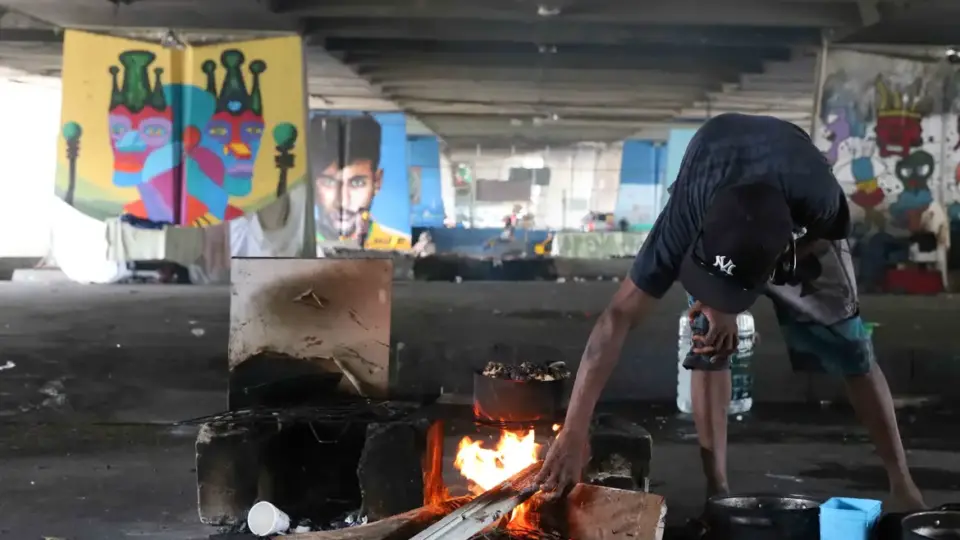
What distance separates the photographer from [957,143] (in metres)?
11.6

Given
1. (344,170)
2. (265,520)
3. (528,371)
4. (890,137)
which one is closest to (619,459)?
(528,371)

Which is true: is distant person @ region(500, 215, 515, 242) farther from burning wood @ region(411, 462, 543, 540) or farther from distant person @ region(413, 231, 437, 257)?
burning wood @ region(411, 462, 543, 540)

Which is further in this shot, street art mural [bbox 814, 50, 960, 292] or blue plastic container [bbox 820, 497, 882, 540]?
street art mural [bbox 814, 50, 960, 292]

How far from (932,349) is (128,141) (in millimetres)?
9976

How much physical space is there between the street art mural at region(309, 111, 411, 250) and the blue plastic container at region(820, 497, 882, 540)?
18.4m

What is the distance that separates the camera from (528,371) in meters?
3.62

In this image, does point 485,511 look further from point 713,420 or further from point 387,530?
point 713,420

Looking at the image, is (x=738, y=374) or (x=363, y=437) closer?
(x=363, y=437)

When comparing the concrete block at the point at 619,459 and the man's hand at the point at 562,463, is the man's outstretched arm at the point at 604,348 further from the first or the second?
the concrete block at the point at 619,459

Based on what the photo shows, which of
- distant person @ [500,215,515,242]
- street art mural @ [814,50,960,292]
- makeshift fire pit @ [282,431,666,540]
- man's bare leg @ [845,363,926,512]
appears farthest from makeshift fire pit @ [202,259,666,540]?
distant person @ [500,215,515,242]

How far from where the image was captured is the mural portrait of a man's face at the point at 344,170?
67.4ft

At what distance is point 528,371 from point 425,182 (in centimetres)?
2052

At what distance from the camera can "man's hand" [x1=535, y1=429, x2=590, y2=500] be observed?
283 cm

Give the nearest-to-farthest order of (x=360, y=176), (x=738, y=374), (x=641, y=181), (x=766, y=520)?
(x=766, y=520) → (x=738, y=374) → (x=360, y=176) → (x=641, y=181)
